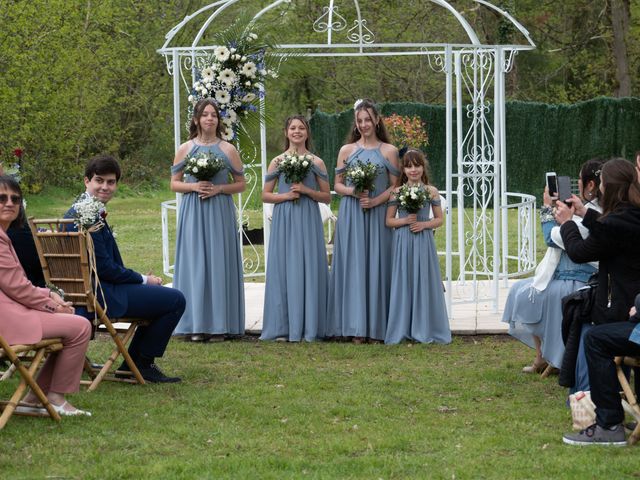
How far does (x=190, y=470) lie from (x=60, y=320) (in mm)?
1445

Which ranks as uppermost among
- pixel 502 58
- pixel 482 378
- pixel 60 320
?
pixel 502 58

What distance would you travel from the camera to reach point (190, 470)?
5402 millimetres

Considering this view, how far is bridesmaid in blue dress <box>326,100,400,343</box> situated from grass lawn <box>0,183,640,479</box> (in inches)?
15.9

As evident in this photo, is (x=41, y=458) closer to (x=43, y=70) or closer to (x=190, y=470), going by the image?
(x=190, y=470)

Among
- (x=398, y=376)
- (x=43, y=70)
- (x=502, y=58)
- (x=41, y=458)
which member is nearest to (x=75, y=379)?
(x=41, y=458)

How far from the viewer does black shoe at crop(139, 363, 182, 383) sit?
25.0 ft

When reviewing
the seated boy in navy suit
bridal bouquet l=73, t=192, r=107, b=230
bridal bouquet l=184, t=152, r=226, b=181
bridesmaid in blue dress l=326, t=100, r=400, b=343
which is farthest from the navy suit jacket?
bridesmaid in blue dress l=326, t=100, r=400, b=343

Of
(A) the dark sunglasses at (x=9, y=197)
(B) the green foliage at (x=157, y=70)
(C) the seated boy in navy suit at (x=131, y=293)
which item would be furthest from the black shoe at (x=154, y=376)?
(B) the green foliage at (x=157, y=70)

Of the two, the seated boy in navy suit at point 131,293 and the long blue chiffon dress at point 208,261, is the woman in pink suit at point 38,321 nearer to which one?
the seated boy in navy suit at point 131,293

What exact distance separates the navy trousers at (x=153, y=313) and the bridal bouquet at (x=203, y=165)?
6.14 feet

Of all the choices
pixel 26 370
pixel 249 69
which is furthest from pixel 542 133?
pixel 26 370

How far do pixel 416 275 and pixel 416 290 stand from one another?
0.40ft

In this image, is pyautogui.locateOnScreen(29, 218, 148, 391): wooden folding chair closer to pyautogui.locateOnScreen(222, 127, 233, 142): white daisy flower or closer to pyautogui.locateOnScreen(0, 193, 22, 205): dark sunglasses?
pyautogui.locateOnScreen(0, 193, 22, 205): dark sunglasses

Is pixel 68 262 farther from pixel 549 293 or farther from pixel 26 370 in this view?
pixel 549 293
